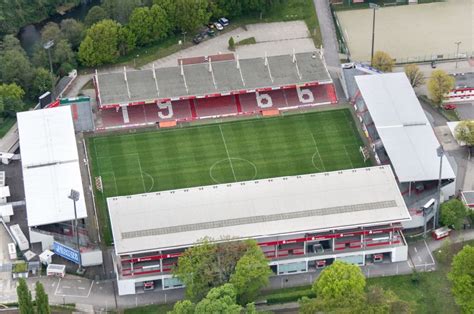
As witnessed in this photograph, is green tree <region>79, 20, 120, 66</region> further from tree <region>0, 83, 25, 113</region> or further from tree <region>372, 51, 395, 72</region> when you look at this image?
tree <region>372, 51, 395, 72</region>

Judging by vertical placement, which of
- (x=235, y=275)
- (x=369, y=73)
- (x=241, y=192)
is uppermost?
(x=369, y=73)

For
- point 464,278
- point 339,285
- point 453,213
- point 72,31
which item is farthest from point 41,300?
point 72,31

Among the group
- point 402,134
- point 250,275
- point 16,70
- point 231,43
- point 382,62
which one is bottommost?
point 250,275

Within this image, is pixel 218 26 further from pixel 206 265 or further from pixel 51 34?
pixel 206 265

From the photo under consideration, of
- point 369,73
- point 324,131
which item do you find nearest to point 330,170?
point 324,131

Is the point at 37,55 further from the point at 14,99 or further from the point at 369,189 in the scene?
the point at 369,189
